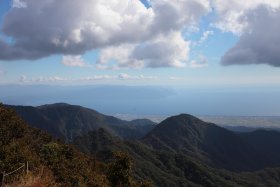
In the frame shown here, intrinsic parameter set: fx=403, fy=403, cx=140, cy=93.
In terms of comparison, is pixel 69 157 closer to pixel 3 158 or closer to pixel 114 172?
pixel 114 172

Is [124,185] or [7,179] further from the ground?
[7,179]

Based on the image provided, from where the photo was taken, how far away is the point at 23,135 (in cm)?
7819

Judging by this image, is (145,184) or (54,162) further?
(145,184)

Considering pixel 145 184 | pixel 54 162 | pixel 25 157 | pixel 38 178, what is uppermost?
pixel 38 178

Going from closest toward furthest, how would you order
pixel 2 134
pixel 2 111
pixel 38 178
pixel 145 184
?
pixel 38 178
pixel 145 184
pixel 2 134
pixel 2 111

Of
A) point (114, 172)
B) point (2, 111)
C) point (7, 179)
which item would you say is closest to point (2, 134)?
point (2, 111)

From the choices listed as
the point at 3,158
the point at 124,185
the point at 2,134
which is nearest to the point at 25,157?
the point at 3,158

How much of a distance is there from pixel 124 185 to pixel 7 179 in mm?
30901

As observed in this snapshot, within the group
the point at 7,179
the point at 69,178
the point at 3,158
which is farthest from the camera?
the point at 69,178

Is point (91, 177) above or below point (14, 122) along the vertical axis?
below

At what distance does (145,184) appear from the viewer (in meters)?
56.2

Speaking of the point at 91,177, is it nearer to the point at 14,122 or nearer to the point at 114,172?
the point at 114,172

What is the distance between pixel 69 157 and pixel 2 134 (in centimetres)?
1176

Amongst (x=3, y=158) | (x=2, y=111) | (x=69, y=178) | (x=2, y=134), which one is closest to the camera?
(x=3, y=158)
